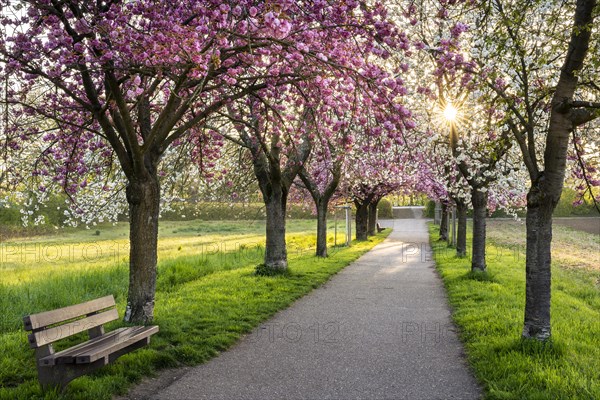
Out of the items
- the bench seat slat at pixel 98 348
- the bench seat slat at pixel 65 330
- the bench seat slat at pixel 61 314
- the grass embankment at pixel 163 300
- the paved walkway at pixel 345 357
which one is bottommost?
the paved walkway at pixel 345 357

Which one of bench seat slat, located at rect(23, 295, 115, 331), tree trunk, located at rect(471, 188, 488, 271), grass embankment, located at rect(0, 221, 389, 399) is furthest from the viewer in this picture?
tree trunk, located at rect(471, 188, 488, 271)

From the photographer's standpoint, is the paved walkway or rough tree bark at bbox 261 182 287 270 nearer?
the paved walkway

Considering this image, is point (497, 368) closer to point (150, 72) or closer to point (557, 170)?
point (557, 170)

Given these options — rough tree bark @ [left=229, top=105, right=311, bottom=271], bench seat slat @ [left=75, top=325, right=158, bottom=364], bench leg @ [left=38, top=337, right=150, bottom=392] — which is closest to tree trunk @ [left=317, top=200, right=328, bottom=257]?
rough tree bark @ [left=229, top=105, right=311, bottom=271]

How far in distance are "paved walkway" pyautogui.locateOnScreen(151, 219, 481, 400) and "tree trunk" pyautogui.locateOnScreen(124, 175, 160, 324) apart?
1774 mm

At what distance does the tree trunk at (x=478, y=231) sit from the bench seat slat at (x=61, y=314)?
36.8 feet

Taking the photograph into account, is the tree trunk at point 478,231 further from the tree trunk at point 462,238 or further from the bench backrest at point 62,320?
the bench backrest at point 62,320

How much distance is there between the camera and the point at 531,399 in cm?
530

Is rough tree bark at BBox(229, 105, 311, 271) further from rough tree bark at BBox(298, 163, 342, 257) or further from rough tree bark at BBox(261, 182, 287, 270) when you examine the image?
rough tree bark at BBox(298, 163, 342, 257)

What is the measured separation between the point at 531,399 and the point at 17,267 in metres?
17.2

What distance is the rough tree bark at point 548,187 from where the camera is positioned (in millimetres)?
6855

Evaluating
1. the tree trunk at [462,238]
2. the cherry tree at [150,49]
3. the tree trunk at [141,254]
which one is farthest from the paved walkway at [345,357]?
the tree trunk at [462,238]

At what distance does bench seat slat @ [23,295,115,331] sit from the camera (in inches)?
202

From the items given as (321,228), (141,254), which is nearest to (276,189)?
(321,228)
